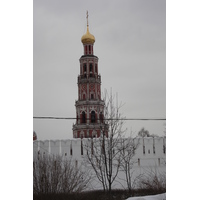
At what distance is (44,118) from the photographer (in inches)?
126

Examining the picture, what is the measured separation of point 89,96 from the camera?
4.92 metres

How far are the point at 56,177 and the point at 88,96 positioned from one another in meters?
1.46

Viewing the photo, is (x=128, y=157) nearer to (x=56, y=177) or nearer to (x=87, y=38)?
(x=56, y=177)

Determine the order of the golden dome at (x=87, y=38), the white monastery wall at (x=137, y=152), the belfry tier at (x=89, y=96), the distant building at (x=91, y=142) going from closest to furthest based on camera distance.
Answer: the golden dome at (x=87, y=38) < the belfry tier at (x=89, y=96) < the distant building at (x=91, y=142) < the white monastery wall at (x=137, y=152)

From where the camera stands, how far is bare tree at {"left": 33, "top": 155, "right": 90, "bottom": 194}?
394 centimetres

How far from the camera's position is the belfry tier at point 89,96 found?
375 cm

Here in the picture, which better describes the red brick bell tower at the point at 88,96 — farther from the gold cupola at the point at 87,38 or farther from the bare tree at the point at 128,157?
the bare tree at the point at 128,157

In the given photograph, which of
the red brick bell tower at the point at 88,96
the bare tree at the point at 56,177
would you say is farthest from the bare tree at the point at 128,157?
the bare tree at the point at 56,177

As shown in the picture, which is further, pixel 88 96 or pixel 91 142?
pixel 88 96

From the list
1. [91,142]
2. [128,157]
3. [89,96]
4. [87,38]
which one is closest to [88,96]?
[89,96]

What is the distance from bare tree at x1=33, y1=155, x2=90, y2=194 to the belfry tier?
1.65 ft
